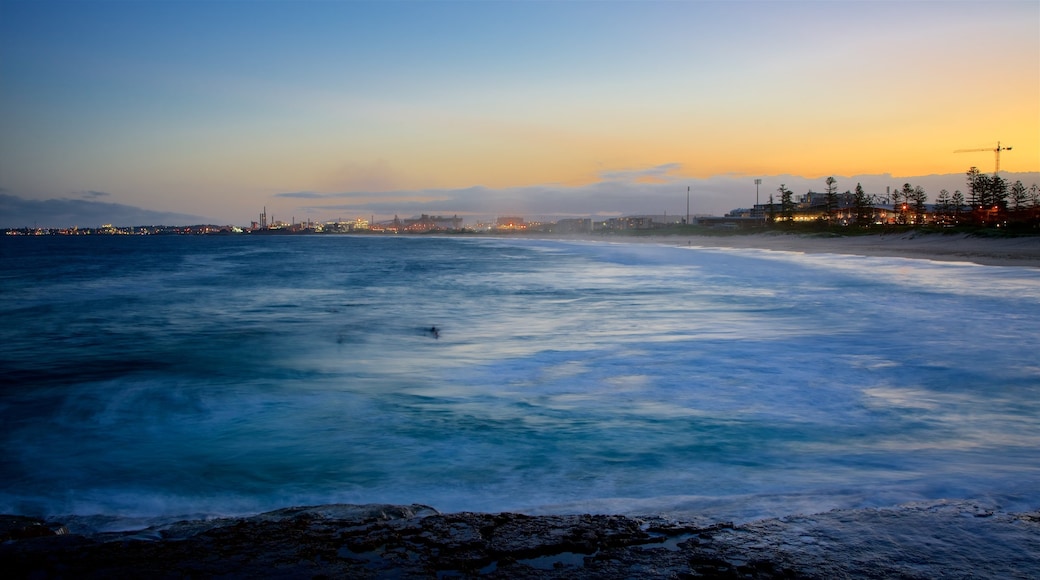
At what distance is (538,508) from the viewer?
477 cm

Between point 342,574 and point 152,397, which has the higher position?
point 342,574

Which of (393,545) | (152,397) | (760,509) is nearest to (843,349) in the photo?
(760,509)

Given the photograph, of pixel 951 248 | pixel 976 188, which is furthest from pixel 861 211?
pixel 951 248

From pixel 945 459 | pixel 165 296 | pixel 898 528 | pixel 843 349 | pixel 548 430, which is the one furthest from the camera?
pixel 165 296

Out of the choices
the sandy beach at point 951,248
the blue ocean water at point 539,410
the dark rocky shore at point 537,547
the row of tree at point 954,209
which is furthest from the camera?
the row of tree at point 954,209

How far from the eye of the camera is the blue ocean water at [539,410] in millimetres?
5383

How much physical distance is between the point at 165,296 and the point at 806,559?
29.9m

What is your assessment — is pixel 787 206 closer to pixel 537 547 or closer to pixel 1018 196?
pixel 1018 196

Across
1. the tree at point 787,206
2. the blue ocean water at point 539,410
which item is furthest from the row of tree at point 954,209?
the blue ocean water at point 539,410

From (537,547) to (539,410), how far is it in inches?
176

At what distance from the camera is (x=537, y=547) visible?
11.6 ft

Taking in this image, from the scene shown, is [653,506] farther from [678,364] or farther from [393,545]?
[678,364]

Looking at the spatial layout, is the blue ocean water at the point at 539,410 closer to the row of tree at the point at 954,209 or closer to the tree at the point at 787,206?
the row of tree at the point at 954,209

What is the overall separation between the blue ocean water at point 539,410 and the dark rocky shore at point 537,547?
0.68 meters
